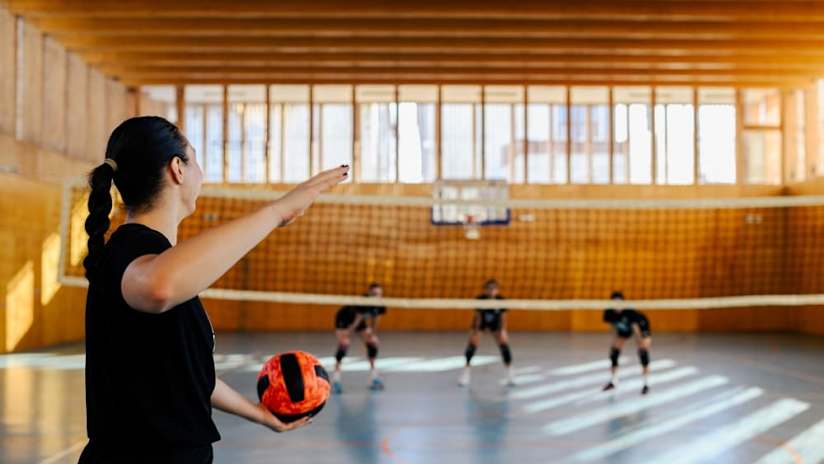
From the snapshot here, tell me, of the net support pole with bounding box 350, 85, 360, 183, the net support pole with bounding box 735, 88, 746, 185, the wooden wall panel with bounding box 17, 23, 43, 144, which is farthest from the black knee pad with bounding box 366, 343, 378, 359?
the net support pole with bounding box 735, 88, 746, 185

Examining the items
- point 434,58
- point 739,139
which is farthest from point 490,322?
point 739,139

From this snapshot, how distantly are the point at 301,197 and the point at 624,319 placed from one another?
1074 centimetres

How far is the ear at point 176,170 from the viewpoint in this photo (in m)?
1.79

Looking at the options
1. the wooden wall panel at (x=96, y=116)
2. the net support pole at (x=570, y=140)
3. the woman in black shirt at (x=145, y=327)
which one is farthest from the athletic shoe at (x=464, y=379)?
the wooden wall panel at (x=96, y=116)

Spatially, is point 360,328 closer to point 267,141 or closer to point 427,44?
point 427,44

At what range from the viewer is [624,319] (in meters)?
11.8

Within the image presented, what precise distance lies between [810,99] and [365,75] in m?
12.2

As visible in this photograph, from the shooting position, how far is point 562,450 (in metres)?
7.45

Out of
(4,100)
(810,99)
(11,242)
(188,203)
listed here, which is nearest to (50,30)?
(4,100)

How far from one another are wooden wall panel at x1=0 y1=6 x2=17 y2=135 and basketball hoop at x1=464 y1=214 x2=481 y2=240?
1058 centimetres

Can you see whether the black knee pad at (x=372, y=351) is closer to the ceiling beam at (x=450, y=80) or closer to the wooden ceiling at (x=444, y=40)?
the wooden ceiling at (x=444, y=40)

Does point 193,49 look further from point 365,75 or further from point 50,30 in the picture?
point 365,75

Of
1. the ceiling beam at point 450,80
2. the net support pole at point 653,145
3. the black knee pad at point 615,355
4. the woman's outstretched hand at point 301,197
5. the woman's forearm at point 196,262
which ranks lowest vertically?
the black knee pad at point 615,355

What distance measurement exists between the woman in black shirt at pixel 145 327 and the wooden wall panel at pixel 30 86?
16016mm
